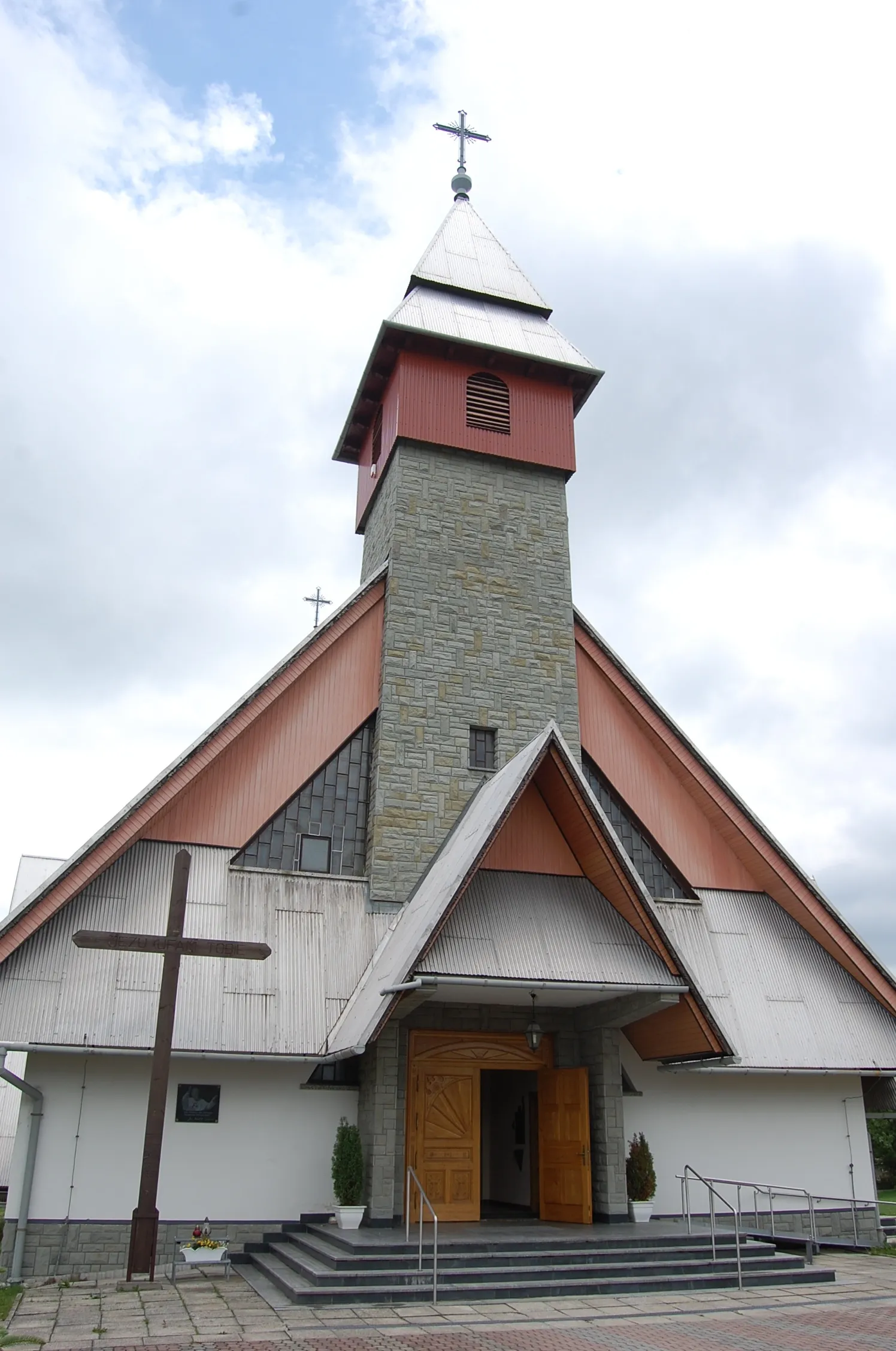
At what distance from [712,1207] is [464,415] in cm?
1293

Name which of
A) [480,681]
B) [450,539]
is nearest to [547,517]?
[450,539]

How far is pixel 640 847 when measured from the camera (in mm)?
16297

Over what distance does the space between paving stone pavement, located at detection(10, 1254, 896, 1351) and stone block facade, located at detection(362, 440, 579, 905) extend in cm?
577

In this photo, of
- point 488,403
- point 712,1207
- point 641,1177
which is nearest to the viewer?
point 712,1207

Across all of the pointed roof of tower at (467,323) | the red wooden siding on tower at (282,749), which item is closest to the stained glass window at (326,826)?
A: the red wooden siding on tower at (282,749)

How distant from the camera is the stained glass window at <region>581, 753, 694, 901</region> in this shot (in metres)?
16.1

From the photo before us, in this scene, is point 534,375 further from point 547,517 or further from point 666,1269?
point 666,1269

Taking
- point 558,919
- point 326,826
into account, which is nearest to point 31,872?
point 326,826

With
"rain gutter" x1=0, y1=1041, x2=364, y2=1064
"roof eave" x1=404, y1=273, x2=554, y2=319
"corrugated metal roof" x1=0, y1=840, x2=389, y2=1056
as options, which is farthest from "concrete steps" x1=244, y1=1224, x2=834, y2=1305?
"roof eave" x1=404, y1=273, x2=554, y2=319

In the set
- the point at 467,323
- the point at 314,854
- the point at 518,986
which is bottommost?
the point at 518,986

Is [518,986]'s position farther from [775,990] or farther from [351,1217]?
[775,990]

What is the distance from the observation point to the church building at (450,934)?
39.3ft

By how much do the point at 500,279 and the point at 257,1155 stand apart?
54.2ft

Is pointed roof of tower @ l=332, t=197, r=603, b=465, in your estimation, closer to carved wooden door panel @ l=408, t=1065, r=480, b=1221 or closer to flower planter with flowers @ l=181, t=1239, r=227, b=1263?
carved wooden door panel @ l=408, t=1065, r=480, b=1221
